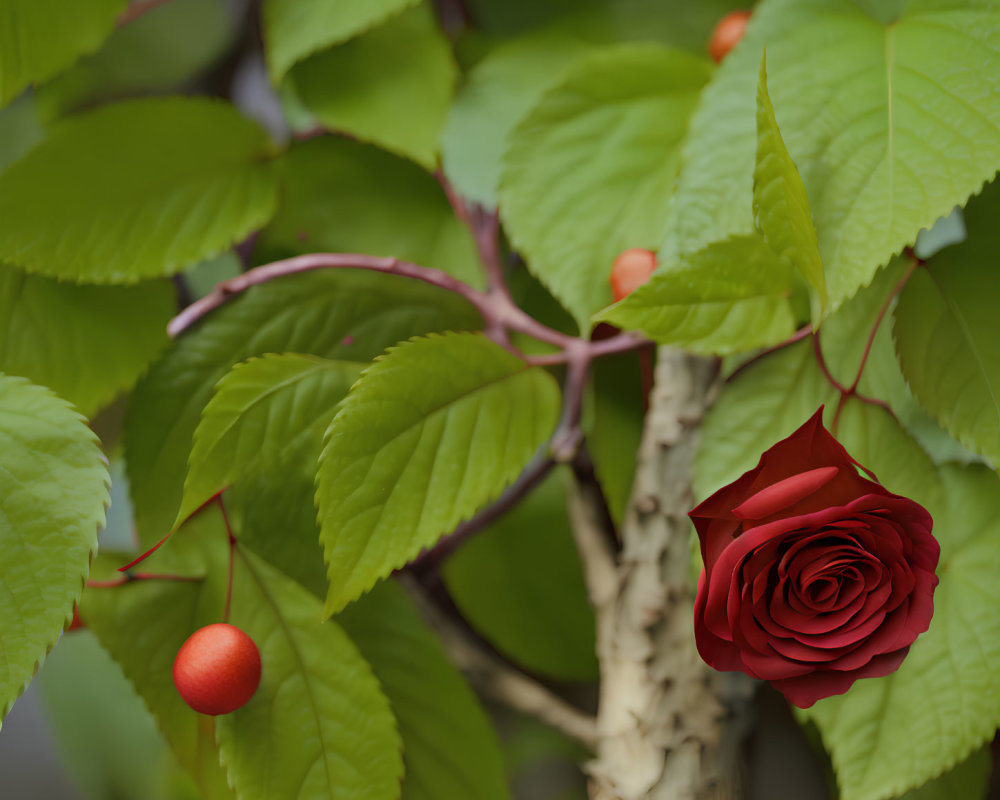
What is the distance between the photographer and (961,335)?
26 centimetres

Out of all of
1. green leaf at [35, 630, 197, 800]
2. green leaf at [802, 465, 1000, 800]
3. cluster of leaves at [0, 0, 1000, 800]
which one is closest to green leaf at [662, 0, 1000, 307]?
cluster of leaves at [0, 0, 1000, 800]

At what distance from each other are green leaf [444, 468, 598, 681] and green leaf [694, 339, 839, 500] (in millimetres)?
119

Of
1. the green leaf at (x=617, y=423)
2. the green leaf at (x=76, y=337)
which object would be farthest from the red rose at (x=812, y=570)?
the green leaf at (x=76, y=337)

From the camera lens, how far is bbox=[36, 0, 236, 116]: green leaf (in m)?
0.39

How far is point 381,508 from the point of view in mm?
232

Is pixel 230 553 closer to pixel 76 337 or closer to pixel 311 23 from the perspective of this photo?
pixel 76 337

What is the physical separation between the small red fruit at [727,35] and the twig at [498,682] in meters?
0.25

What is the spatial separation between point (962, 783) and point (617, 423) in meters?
0.18

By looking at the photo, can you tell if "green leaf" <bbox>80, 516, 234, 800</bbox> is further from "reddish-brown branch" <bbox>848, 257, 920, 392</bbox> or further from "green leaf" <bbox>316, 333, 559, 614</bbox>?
"reddish-brown branch" <bbox>848, 257, 920, 392</bbox>

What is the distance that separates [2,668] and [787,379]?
242mm

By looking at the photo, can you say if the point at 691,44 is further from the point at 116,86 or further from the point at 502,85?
the point at 116,86

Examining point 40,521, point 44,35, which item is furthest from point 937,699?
point 44,35

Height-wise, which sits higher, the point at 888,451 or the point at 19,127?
the point at 19,127

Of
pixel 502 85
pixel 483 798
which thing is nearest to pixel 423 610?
pixel 483 798
